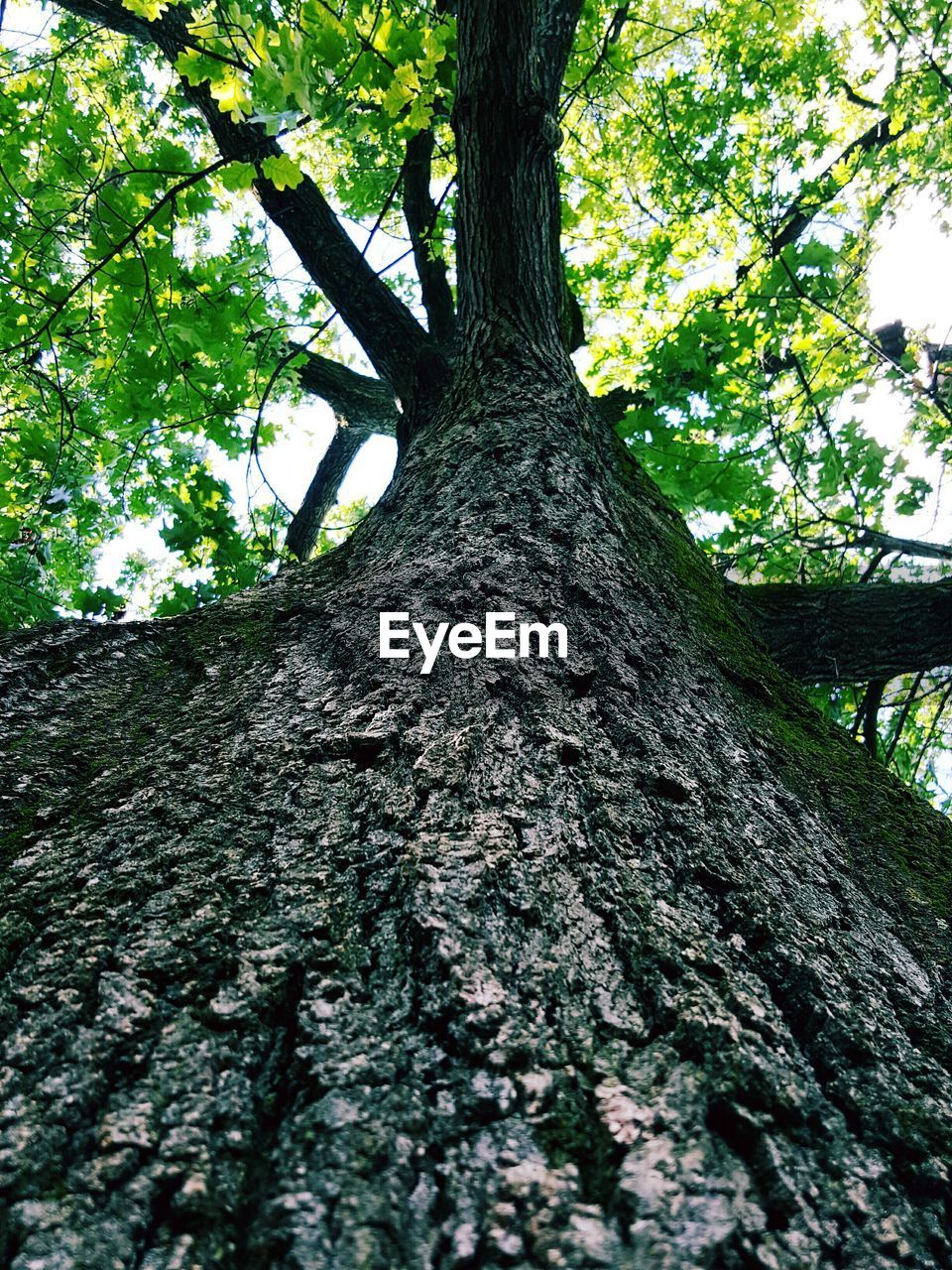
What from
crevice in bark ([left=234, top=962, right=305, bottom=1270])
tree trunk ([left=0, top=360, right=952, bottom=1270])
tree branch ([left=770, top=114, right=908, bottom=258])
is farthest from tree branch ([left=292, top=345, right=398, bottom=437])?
crevice in bark ([left=234, top=962, right=305, bottom=1270])

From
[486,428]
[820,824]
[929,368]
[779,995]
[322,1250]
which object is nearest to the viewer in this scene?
[322,1250]

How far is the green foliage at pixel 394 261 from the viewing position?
2.58m

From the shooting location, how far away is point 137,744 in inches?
45.4

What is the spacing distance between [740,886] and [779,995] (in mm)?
160

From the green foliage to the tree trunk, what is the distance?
1.30 metres

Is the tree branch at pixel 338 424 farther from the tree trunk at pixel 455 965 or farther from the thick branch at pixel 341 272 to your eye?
the tree trunk at pixel 455 965

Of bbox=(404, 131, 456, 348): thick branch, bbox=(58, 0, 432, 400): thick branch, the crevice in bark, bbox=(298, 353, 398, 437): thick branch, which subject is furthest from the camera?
bbox=(298, 353, 398, 437): thick branch

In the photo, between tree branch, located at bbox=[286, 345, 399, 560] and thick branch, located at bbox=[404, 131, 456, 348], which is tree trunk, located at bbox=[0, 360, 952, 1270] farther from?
tree branch, located at bbox=[286, 345, 399, 560]

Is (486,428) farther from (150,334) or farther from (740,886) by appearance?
(150,334)

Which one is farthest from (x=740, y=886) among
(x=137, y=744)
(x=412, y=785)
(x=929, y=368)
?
(x=929, y=368)

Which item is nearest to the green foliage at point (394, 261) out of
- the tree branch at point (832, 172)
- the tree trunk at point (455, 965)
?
the tree branch at point (832, 172)

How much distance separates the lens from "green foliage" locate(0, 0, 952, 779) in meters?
2.58

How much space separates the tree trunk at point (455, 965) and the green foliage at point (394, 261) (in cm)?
130

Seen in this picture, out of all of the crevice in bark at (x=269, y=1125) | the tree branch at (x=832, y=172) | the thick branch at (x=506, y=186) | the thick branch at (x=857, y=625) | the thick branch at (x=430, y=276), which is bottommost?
the crevice in bark at (x=269, y=1125)
